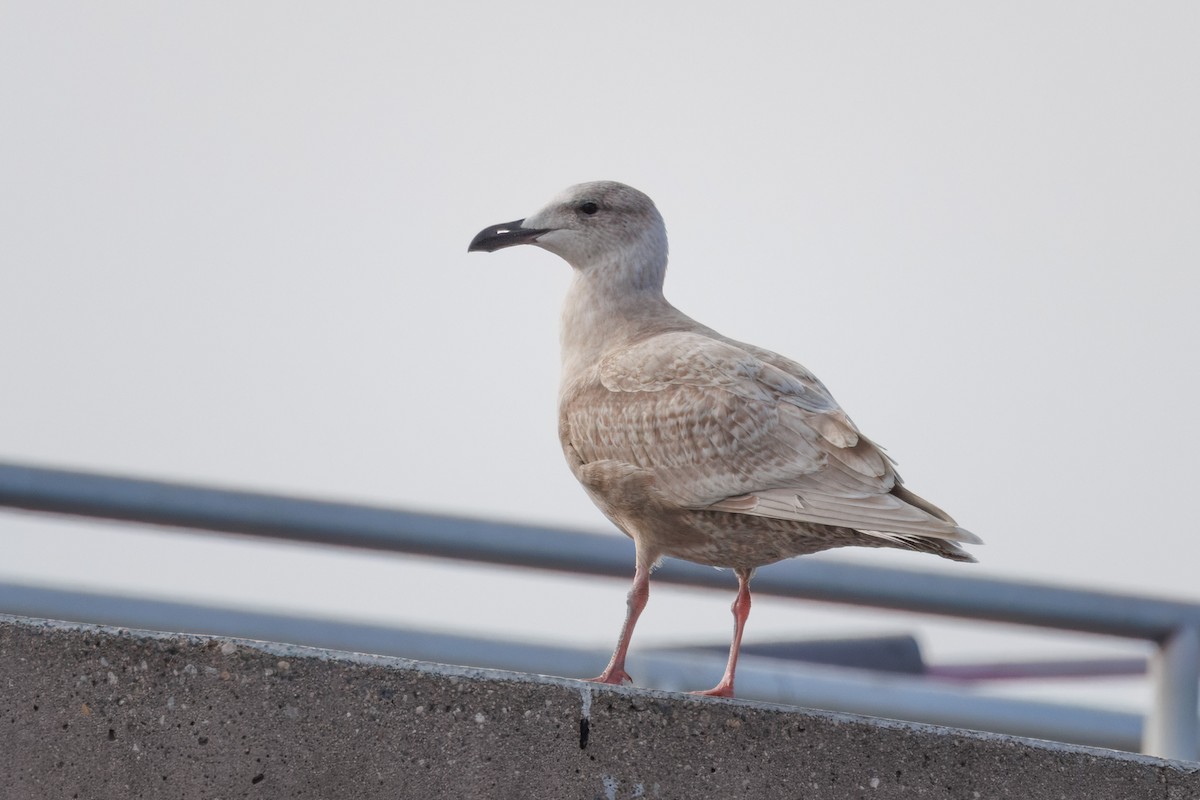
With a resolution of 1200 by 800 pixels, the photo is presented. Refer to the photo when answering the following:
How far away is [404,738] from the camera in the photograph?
3551 mm

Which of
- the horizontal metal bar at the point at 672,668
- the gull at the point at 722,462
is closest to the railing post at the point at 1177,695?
the horizontal metal bar at the point at 672,668

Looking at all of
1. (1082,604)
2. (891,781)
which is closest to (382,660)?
(891,781)

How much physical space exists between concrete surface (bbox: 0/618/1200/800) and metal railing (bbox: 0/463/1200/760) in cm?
159

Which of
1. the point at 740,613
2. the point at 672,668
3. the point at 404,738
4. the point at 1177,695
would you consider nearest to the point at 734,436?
the point at 740,613

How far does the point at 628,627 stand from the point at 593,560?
1.15m

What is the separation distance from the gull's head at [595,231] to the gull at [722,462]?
37cm

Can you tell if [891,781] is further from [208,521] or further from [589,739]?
[208,521]

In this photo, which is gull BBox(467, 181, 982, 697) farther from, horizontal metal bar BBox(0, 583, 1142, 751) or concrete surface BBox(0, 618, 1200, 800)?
horizontal metal bar BBox(0, 583, 1142, 751)

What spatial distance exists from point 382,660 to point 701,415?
1.85m

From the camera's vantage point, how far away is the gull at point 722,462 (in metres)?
4.85

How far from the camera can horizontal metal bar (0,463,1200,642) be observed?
538 cm

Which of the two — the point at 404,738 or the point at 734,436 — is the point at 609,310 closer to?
the point at 734,436

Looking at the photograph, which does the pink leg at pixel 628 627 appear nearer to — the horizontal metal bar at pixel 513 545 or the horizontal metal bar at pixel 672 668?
the horizontal metal bar at pixel 513 545

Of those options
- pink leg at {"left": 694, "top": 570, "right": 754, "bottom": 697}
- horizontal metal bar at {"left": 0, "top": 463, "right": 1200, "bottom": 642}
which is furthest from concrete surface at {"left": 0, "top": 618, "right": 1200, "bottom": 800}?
horizontal metal bar at {"left": 0, "top": 463, "right": 1200, "bottom": 642}
